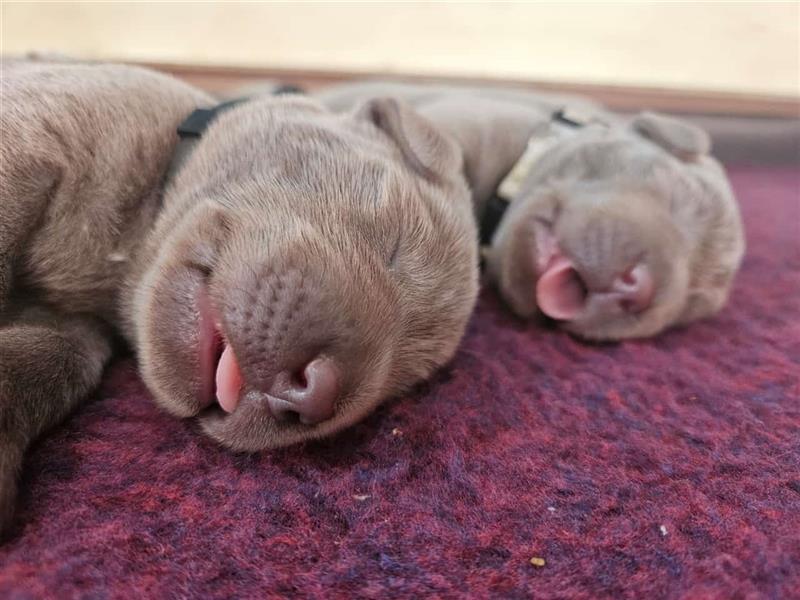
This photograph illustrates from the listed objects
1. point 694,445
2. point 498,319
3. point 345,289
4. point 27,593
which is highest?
point 345,289

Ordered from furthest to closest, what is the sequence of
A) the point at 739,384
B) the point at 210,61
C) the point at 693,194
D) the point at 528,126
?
the point at 210,61, the point at 528,126, the point at 693,194, the point at 739,384

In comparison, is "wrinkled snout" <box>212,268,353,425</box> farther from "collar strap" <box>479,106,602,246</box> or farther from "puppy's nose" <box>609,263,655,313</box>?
"collar strap" <box>479,106,602,246</box>

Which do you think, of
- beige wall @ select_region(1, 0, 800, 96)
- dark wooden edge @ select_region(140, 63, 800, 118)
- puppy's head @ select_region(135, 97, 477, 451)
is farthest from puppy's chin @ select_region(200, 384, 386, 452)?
dark wooden edge @ select_region(140, 63, 800, 118)

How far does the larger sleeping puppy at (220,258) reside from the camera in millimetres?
1120

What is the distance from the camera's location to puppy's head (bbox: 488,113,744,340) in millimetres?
1933

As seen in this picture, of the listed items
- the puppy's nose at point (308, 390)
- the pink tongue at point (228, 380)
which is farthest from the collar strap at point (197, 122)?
the puppy's nose at point (308, 390)

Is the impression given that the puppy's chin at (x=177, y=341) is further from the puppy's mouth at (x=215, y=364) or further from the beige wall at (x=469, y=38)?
the beige wall at (x=469, y=38)

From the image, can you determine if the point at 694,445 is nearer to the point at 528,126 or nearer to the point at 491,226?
the point at 491,226

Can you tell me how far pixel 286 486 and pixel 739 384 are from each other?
1124 mm

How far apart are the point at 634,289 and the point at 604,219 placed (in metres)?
0.21

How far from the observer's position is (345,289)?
1.16m

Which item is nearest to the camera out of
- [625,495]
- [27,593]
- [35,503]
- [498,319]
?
[27,593]

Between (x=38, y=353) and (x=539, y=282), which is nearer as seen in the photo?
(x=38, y=353)

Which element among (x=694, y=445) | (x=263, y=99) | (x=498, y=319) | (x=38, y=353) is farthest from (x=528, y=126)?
(x=38, y=353)
